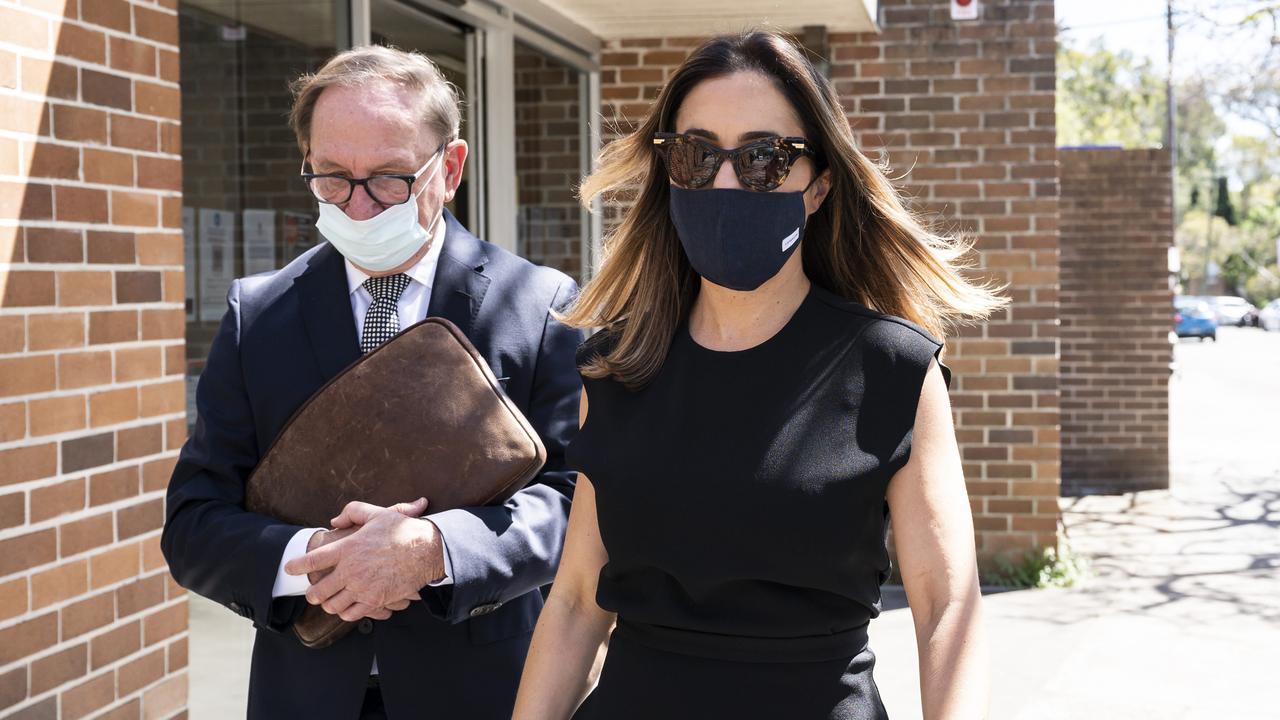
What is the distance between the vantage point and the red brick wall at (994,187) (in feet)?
24.2

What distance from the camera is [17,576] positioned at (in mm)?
3012

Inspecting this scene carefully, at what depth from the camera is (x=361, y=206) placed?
235 cm

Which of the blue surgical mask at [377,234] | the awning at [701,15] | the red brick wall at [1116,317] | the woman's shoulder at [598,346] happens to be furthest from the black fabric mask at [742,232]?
the red brick wall at [1116,317]

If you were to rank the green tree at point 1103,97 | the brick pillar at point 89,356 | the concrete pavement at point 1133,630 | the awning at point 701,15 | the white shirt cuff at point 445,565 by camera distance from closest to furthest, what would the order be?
the white shirt cuff at point 445,565 → the brick pillar at point 89,356 → the concrete pavement at point 1133,630 → the awning at point 701,15 → the green tree at point 1103,97

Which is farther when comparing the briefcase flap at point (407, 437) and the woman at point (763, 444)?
the briefcase flap at point (407, 437)

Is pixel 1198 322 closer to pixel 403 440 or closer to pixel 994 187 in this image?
pixel 994 187

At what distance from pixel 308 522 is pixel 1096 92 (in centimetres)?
4873

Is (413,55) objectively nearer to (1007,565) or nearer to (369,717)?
(369,717)

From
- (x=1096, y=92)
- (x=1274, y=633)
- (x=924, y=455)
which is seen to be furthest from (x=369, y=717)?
(x=1096, y=92)

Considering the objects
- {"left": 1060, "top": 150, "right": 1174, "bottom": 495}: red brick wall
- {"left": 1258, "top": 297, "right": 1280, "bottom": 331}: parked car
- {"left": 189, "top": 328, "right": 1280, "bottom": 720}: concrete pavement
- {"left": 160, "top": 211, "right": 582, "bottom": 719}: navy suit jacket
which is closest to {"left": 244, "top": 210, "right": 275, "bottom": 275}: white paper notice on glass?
{"left": 189, "top": 328, "right": 1280, "bottom": 720}: concrete pavement

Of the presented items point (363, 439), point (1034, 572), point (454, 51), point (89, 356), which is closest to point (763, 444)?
point (363, 439)

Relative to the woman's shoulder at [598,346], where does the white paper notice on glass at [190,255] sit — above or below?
above

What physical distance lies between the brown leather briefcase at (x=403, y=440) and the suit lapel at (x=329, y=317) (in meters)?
0.12

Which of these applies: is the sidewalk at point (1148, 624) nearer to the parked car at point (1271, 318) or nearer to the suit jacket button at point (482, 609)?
the suit jacket button at point (482, 609)
